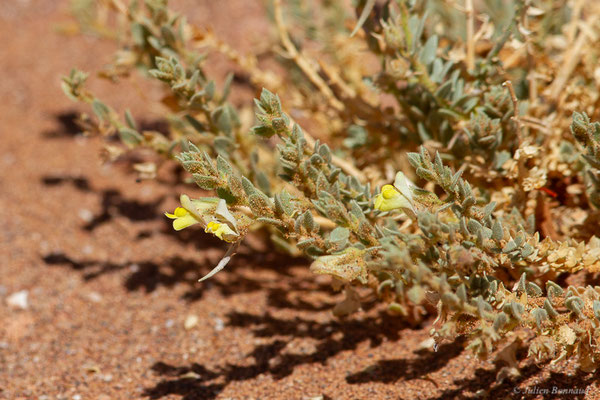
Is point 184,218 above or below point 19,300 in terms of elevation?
above

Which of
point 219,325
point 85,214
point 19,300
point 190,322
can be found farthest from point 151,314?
point 85,214

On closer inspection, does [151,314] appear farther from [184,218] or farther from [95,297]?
[184,218]

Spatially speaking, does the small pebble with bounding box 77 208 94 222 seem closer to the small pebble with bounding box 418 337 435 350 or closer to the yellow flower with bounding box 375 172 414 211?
the small pebble with bounding box 418 337 435 350

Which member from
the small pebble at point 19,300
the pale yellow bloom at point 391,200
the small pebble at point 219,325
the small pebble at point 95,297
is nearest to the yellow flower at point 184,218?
the pale yellow bloom at point 391,200

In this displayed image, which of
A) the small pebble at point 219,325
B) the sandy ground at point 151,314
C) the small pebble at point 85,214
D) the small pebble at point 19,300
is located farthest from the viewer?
the small pebble at point 85,214

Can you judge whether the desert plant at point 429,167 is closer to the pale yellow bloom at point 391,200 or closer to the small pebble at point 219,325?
the pale yellow bloom at point 391,200

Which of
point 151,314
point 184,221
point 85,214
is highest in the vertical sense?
point 184,221

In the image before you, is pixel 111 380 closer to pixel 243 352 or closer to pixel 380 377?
pixel 243 352

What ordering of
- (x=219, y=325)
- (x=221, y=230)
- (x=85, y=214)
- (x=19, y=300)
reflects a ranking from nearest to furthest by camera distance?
(x=221, y=230), (x=219, y=325), (x=19, y=300), (x=85, y=214)
